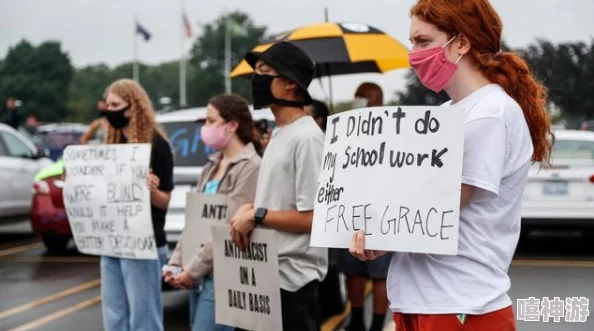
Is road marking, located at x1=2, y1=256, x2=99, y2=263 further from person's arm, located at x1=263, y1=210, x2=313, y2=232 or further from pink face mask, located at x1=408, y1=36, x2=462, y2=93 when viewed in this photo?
pink face mask, located at x1=408, y1=36, x2=462, y2=93

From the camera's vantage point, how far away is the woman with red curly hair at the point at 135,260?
535 cm

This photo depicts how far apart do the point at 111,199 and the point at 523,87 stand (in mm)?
3318

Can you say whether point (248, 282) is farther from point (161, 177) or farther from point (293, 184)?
point (161, 177)

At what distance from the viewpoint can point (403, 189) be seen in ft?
9.18

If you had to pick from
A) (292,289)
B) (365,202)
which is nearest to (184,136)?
(292,289)

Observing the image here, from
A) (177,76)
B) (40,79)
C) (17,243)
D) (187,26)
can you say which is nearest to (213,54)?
(177,76)

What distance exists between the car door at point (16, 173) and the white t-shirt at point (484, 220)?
12.1 meters

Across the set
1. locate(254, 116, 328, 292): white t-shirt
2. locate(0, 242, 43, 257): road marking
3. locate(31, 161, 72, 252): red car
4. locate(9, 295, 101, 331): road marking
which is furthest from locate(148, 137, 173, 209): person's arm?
locate(0, 242, 43, 257): road marking

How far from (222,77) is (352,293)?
114m

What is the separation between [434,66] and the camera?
283cm

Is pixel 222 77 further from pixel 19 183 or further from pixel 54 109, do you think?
pixel 19 183

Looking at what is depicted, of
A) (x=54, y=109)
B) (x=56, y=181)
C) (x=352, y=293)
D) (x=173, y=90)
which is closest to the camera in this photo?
(x=352, y=293)

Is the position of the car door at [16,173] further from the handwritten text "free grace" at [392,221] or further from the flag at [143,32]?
the flag at [143,32]

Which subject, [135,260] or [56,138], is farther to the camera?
[56,138]
